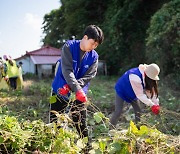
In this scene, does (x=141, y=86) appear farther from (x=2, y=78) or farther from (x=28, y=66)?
(x=28, y=66)

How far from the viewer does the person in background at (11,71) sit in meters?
9.68

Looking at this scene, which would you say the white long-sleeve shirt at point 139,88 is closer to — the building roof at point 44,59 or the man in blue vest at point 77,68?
the man in blue vest at point 77,68

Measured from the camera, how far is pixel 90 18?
20016 millimetres

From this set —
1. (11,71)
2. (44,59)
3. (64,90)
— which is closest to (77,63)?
(64,90)

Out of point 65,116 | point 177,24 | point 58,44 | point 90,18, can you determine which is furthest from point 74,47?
point 58,44

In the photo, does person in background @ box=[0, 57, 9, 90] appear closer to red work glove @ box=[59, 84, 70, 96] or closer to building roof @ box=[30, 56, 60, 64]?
red work glove @ box=[59, 84, 70, 96]

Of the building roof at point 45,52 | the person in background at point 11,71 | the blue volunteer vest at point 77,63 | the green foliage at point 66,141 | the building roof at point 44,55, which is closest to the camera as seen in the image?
the green foliage at point 66,141

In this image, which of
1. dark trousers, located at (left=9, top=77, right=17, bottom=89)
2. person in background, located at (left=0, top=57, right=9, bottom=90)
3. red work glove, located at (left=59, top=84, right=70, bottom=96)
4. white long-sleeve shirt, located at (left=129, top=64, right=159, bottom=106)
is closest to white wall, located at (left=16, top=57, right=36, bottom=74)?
dark trousers, located at (left=9, top=77, right=17, bottom=89)

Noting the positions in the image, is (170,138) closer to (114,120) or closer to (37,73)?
(114,120)

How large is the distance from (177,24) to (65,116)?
28.7 feet

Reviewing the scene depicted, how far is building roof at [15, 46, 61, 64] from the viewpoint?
809 inches

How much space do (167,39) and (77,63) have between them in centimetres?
766

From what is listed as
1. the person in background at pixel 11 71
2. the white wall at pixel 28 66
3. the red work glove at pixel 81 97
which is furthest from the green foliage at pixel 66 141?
the white wall at pixel 28 66

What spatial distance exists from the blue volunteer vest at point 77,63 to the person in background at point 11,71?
6451mm
